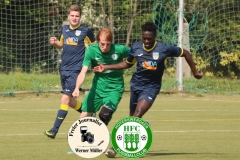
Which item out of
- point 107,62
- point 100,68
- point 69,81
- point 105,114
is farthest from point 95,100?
point 69,81

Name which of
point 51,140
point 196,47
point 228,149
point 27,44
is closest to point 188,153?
point 228,149

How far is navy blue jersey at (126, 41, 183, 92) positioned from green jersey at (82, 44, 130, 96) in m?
0.33

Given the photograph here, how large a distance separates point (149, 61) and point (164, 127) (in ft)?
12.5

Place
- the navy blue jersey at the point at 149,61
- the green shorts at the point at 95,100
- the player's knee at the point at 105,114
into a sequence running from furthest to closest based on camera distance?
the green shorts at the point at 95,100
the player's knee at the point at 105,114
the navy blue jersey at the point at 149,61

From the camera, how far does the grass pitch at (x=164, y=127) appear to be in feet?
32.2

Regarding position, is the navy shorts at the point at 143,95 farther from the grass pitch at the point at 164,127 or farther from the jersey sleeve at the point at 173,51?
the grass pitch at the point at 164,127

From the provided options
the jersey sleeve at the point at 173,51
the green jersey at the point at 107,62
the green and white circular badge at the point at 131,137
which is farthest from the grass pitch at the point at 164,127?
the jersey sleeve at the point at 173,51

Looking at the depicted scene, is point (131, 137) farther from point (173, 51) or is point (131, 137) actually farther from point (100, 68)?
point (173, 51)

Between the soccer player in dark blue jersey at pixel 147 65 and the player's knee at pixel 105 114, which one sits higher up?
the soccer player in dark blue jersey at pixel 147 65

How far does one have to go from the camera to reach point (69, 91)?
1239 cm

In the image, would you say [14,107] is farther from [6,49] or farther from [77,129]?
[77,129]

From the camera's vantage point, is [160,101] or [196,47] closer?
[160,101]

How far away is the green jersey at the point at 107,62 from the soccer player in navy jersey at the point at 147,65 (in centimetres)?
31

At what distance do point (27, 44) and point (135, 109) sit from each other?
12.0 metres
